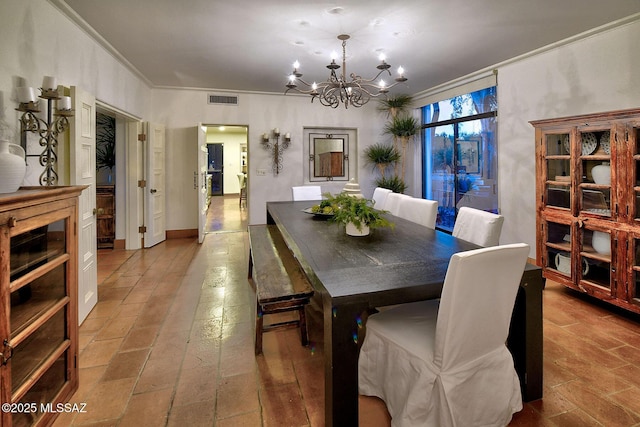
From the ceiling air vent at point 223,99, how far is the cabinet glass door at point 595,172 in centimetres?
480

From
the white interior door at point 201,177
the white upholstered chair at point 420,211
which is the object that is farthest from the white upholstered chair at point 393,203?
the white interior door at point 201,177

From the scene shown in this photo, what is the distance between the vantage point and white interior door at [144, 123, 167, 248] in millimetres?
4938

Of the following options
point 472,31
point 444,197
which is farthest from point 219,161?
point 472,31

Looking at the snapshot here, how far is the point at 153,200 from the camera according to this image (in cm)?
506

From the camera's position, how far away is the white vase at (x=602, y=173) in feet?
8.93

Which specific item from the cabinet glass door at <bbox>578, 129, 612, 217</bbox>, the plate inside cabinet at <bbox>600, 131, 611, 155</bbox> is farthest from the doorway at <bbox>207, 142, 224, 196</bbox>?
the plate inside cabinet at <bbox>600, 131, 611, 155</bbox>

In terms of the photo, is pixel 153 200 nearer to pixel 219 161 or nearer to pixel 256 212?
pixel 256 212

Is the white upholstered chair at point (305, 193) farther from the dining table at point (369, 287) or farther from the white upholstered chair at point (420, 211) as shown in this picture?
the dining table at point (369, 287)

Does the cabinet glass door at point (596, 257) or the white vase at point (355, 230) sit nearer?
the white vase at point (355, 230)

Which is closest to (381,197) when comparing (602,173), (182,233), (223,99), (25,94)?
(602,173)

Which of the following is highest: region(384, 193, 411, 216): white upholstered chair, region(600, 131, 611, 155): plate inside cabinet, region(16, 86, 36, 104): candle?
region(16, 86, 36, 104): candle

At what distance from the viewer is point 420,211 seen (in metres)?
2.98

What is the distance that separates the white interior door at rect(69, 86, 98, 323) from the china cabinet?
0.96 metres

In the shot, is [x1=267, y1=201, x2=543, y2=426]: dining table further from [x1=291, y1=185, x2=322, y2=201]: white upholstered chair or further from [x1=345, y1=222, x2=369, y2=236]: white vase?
[x1=291, y1=185, x2=322, y2=201]: white upholstered chair
